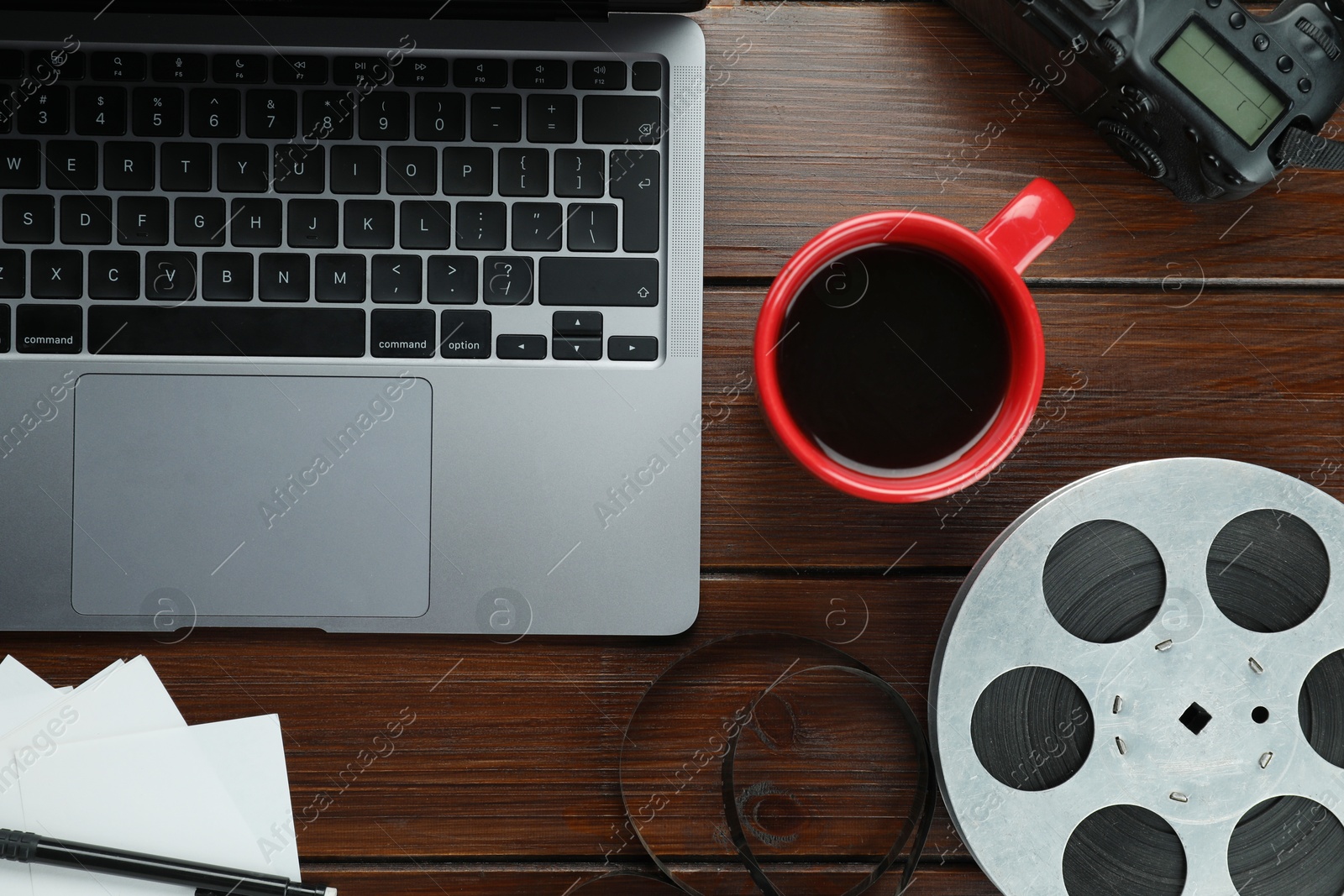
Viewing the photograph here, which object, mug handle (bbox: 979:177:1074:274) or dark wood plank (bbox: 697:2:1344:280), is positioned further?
dark wood plank (bbox: 697:2:1344:280)

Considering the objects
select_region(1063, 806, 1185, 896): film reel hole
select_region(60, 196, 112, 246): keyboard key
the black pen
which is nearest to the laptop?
select_region(60, 196, 112, 246): keyboard key

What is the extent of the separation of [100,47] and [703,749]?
0.55 metres

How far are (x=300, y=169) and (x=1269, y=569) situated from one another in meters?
0.61

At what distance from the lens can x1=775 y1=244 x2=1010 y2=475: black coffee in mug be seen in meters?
0.46

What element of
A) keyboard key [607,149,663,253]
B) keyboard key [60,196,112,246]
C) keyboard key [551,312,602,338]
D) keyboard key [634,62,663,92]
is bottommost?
keyboard key [60,196,112,246]

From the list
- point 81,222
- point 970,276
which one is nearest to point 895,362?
point 970,276

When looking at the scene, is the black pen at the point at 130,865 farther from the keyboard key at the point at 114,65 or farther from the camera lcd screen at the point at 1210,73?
the camera lcd screen at the point at 1210,73

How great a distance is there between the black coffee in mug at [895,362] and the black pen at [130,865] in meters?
0.43

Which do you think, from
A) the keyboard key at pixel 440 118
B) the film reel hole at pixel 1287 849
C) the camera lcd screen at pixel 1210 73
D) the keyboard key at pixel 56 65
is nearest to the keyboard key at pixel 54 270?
the keyboard key at pixel 56 65

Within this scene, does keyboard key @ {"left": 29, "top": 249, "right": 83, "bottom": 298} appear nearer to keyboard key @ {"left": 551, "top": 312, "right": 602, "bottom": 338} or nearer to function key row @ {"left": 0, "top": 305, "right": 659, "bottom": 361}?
function key row @ {"left": 0, "top": 305, "right": 659, "bottom": 361}

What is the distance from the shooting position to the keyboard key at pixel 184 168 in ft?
1.62

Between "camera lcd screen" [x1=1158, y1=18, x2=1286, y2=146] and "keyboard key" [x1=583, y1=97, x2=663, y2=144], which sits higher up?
"camera lcd screen" [x1=1158, y1=18, x2=1286, y2=146]

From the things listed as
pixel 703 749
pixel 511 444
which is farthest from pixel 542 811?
pixel 511 444

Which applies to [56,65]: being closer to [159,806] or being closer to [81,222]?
[81,222]
